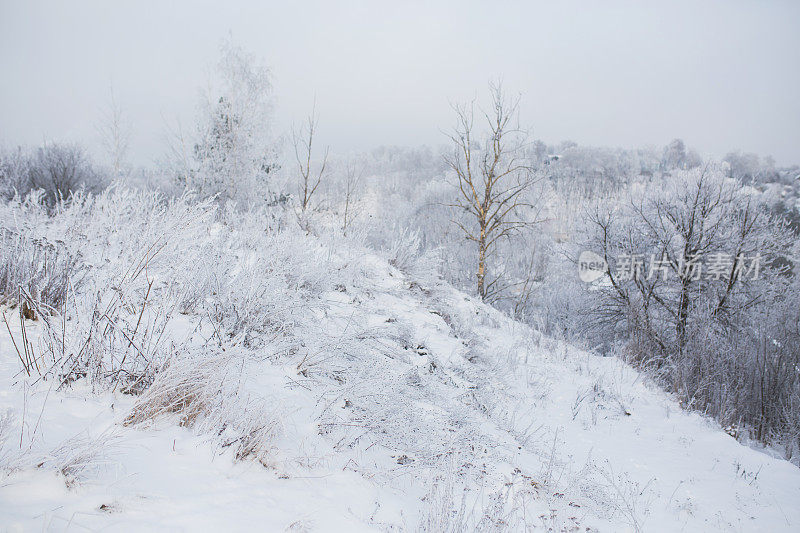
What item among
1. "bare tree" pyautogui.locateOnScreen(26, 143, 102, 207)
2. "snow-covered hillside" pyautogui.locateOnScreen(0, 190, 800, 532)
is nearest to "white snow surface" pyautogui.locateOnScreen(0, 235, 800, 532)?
"snow-covered hillside" pyautogui.locateOnScreen(0, 190, 800, 532)

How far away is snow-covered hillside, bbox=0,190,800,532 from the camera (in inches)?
55.4

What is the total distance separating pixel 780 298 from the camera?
37.2ft

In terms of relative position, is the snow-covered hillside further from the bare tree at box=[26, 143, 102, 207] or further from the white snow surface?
the bare tree at box=[26, 143, 102, 207]

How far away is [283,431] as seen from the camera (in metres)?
1.90

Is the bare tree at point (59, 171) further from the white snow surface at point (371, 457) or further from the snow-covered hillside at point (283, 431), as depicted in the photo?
the white snow surface at point (371, 457)

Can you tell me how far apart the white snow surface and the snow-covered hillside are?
0.01 meters

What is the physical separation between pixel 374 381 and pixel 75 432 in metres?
1.39

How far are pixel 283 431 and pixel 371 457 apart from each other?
1.64 ft

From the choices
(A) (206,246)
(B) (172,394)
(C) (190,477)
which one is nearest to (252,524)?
(C) (190,477)

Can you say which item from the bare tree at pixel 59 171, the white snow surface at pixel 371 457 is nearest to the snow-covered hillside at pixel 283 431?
the white snow surface at pixel 371 457

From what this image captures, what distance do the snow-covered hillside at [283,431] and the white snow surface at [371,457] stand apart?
11 mm

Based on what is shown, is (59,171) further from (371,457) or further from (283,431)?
(371,457)

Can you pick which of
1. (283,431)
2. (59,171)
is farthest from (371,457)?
(59,171)

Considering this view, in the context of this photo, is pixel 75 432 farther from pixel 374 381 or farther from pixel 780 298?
pixel 780 298
